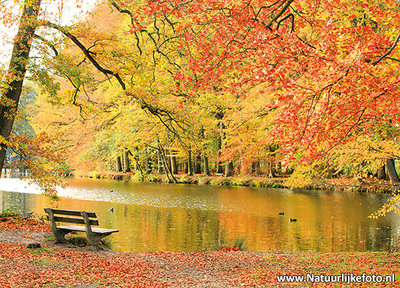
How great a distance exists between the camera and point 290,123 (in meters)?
5.63

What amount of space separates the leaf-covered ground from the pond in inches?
77.7

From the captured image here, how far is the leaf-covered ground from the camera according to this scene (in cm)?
504

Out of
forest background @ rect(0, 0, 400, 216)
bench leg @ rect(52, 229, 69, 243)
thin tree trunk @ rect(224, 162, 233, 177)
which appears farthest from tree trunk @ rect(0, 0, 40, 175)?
thin tree trunk @ rect(224, 162, 233, 177)

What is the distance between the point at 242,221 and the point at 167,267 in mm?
7666

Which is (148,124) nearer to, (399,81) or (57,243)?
(57,243)

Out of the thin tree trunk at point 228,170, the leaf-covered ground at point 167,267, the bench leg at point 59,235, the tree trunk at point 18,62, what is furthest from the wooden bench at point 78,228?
the thin tree trunk at point 228,170

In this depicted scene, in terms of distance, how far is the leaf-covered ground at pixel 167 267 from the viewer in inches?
199

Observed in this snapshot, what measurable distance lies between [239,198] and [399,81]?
1537 cm

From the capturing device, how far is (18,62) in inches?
328

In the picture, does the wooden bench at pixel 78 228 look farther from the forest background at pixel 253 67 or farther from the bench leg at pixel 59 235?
the forest background at pixel 253 67

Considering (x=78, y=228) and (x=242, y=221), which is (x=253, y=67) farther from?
(x=242, y=221)

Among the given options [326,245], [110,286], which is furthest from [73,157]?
[110,286]

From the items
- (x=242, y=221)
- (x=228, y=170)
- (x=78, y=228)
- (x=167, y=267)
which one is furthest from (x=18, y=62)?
(x=228, y=170)

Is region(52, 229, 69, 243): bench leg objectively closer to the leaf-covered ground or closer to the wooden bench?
the wooden bench
